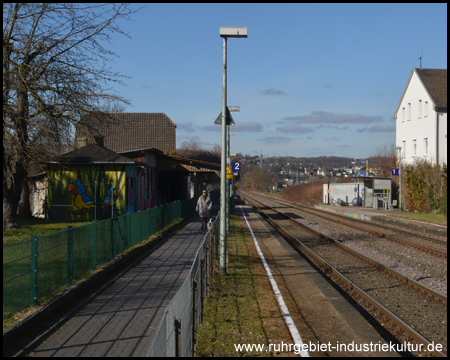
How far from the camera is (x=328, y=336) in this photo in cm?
713

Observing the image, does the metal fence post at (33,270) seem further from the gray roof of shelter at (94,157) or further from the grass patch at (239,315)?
the gray roof of shelter at (94,157)

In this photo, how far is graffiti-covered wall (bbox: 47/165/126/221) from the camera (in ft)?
79.4

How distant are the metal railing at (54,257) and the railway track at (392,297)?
5621mm

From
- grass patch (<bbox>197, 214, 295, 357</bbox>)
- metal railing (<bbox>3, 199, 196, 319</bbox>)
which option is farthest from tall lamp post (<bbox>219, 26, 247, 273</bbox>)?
metal railing (<bbox>3, 199, 196, 319</bbox>)

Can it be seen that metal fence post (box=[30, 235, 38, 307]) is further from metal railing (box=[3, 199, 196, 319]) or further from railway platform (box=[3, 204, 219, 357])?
railway platform (box=[3, 204, 219, 357])

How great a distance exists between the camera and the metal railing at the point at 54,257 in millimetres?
6977

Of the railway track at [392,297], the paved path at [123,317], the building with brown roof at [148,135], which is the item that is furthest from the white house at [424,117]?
the paved path at [123,317]

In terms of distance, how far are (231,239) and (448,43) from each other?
47.1 ft

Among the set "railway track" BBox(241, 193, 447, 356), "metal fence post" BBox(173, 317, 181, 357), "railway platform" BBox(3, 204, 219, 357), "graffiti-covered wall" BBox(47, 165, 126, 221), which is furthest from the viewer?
"graffiti-covered wall" BBox(47, 165, 126, 221)

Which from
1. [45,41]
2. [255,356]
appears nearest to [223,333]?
[255,356]

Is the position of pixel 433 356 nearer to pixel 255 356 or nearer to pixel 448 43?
pixel 255 356

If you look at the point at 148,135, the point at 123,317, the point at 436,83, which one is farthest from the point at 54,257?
the point at 148,135

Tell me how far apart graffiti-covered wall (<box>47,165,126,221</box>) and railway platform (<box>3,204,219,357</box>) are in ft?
40.2

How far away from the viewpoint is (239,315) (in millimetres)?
8102
